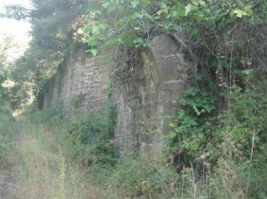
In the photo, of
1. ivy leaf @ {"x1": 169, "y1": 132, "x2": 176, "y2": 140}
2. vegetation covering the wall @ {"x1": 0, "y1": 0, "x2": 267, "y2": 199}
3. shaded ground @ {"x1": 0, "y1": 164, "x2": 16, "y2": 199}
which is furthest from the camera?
ivy leaf @ {"x1": 169, "y1": 132, "x2": 176, "y2": 140}

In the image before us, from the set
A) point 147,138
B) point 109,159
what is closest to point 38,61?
point 109,159

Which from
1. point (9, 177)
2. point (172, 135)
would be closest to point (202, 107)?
point (172, 135)

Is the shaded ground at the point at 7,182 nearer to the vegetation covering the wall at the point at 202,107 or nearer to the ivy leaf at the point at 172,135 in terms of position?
the vegetation covering the wall at the point at 202,107

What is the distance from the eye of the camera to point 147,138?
604 centimetres

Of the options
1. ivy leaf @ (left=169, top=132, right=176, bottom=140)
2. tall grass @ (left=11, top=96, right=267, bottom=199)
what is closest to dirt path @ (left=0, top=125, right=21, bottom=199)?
tall grass @ (left=11, top=96, right=267, bottom=199)

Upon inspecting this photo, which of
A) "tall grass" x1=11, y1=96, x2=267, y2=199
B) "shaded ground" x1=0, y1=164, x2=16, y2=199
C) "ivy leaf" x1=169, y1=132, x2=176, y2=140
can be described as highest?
"ivy leaf" x1=169, y1=132, x2=176, y2=140

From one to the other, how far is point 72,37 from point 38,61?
404 cm

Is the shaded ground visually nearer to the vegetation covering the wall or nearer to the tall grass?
the tall grass

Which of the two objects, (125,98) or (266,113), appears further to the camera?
(125,98)

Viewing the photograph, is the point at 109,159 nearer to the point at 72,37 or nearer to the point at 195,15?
the point at 195,15

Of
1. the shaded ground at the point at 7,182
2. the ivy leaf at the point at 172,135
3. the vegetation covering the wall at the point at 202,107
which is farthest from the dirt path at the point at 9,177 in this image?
the ivy leaf at the point at 172,135

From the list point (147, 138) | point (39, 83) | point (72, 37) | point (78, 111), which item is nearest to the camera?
point (147, 138)

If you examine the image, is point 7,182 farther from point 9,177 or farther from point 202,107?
point 202,107

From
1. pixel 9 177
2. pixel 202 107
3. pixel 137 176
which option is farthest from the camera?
pixel 9 177
